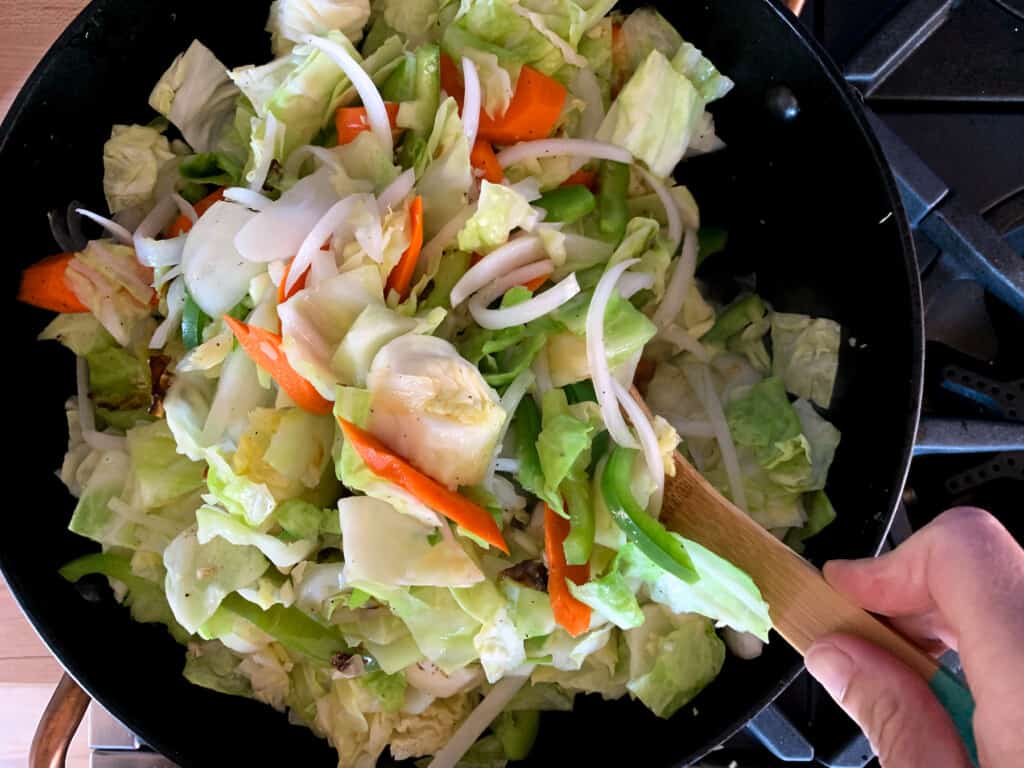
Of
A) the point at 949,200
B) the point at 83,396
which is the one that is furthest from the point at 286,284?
the point at 949,200

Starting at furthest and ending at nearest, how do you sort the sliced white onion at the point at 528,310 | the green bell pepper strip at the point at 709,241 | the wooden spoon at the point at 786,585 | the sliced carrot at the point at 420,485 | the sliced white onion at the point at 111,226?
the green bell pepper strip at the point at 709,241, the sliced white onion at the point at 111,226, the sliced white onion at the point at 528,310, the sliced carrot at the point at 420,485, the wooden spoon at the point at 786,585

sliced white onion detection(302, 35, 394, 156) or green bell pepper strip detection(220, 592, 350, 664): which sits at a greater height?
sliced white onion detection(302, 35, 394, 156)

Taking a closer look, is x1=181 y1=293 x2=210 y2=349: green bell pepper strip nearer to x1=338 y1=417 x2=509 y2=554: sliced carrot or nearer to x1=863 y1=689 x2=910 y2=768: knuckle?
x1=338 y1=417 x2=509 y2=554: sliced carrot

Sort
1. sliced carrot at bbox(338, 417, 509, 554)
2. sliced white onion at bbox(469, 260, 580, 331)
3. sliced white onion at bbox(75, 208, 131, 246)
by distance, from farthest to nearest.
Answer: sliced white onion at bbox(75, 208, 131, 246)
sliced white onion at bbox(469, 260, 580, 331)
sliced carrot at bbox(338, 417, 509, 554)

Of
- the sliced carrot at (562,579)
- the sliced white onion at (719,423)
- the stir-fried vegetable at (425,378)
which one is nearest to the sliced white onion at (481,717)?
the stir-fried vegetable at (425,378)

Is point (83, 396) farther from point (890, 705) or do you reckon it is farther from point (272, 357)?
point (890, 705)

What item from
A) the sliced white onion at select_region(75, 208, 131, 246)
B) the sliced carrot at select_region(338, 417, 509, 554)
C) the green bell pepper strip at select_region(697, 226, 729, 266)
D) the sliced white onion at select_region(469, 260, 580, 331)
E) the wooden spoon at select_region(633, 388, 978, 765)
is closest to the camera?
the wooden spoon at select_region(633, 388, 978, 765)

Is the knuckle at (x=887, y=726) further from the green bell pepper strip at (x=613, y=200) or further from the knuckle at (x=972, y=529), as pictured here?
the green bell pepper strip at (x=613, y=200)

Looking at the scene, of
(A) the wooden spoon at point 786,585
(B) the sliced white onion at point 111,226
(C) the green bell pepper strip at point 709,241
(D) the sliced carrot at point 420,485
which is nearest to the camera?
(A) the wooden spoon at point 786,585

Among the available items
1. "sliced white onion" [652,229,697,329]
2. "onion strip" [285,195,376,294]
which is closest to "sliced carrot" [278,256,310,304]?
"onion strip" [285,195,376,294]
